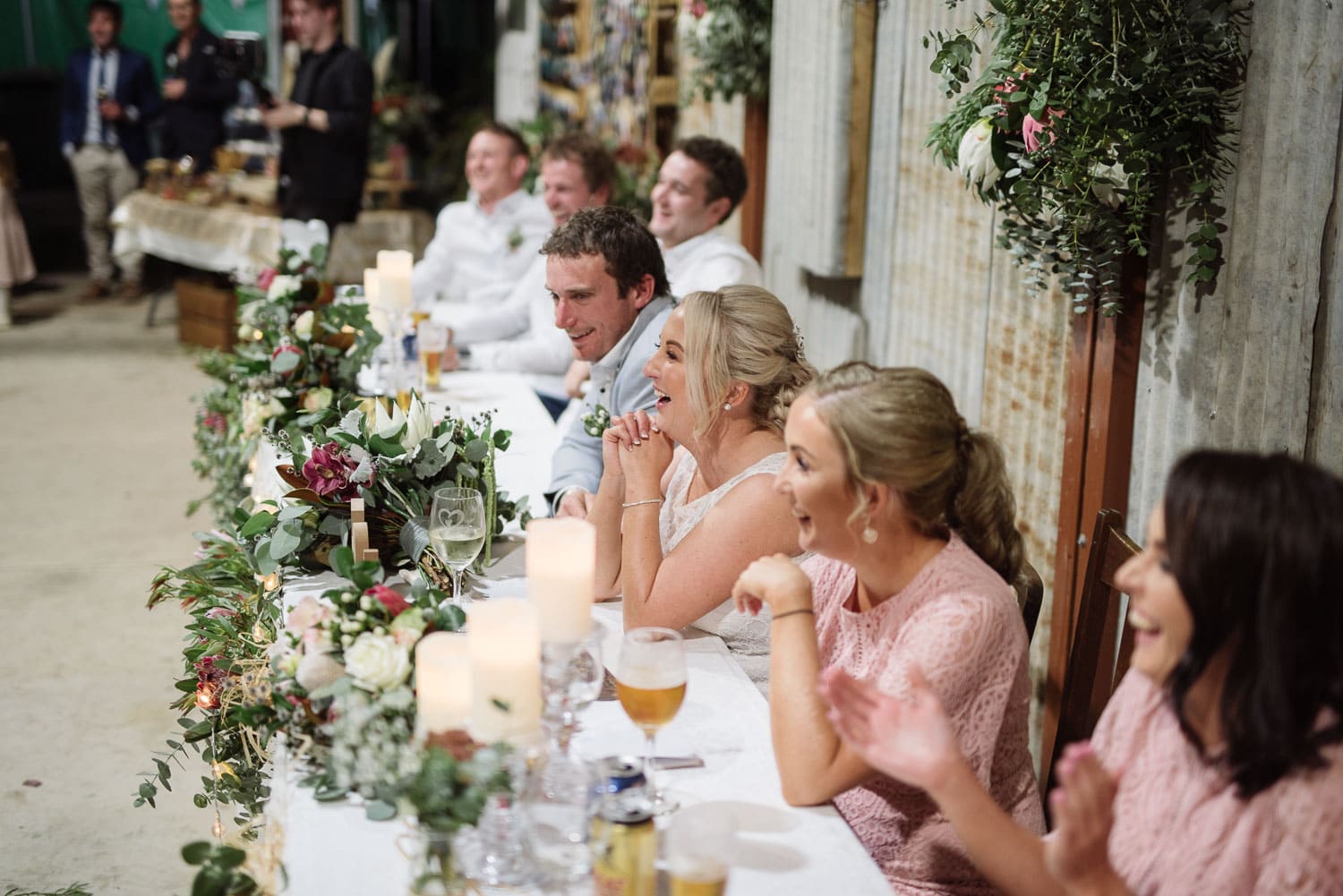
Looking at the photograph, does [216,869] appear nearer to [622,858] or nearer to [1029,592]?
[622,858]

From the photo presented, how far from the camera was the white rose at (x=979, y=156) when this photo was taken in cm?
252

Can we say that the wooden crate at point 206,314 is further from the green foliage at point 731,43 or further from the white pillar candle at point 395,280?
the white pillar candle at point 395,280

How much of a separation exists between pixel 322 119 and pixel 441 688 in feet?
18.3

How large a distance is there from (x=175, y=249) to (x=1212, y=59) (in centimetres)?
683

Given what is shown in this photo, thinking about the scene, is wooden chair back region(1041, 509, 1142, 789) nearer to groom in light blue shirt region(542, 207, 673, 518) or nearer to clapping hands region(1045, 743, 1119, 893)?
clapping hands region(1045, 743, 1119, 893)

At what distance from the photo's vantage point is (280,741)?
191 centimetres

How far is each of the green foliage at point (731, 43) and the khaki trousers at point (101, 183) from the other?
4.88 metres

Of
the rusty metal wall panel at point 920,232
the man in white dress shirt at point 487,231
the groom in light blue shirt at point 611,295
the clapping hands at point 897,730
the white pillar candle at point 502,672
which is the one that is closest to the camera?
the clapping hands at point 897,730

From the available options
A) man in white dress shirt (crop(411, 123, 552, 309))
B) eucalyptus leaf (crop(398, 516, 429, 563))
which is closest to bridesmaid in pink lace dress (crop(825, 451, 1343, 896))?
eucalyptus leaf (crop(398, 516, 429, 563))

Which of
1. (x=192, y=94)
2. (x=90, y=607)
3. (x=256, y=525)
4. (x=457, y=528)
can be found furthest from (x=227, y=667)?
(x=192, y=94)

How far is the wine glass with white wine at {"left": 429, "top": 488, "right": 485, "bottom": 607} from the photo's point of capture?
88.4 inches

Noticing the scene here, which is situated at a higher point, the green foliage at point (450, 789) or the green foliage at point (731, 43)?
the green foliage at point (731, 43)

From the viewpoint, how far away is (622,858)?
1531 millimetres

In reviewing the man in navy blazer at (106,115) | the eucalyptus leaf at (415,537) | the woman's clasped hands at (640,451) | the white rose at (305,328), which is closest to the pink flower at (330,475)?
the eucalyptus leaf at (415,537)
